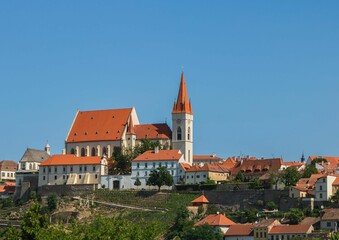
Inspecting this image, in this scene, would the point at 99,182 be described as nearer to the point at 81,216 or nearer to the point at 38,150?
the point at 81,216

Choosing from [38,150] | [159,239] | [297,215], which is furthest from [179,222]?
[38,150]

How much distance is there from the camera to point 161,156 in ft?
413

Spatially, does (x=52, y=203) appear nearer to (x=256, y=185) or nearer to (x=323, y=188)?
(x=256, y=185)

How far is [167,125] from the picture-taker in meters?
137

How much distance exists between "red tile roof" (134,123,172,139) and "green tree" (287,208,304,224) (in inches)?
1361

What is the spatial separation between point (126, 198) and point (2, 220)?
1610 centimetres

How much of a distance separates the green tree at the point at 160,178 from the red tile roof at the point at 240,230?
67.0ft

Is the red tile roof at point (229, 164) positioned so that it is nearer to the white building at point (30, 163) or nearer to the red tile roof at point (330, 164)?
the red tile roof at point (330, 164)

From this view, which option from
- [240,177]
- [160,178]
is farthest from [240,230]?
[160,178]

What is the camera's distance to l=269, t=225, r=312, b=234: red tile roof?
96000 mm

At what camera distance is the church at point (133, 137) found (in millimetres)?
125375

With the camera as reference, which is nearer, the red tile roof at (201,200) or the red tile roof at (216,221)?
the red tile roof at (216,221)

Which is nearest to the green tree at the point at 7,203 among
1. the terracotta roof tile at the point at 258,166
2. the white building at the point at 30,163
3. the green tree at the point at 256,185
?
the white building at the point at 30,163

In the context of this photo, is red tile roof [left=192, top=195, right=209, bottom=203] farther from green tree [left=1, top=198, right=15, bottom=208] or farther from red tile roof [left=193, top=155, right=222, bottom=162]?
red tile roof [left=193, top=155, right=222, bottom=162]
